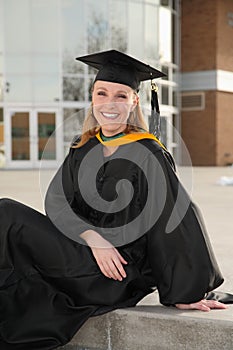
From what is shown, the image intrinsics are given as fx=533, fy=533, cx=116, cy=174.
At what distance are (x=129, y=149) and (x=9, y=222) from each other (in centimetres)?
71

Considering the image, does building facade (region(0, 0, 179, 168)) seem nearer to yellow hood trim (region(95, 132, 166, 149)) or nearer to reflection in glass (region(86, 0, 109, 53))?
reflection in glass (region(86, 0, 109, 53))

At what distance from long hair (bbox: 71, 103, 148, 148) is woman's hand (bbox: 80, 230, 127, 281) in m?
0.53

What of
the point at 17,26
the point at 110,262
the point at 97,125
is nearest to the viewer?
the point at 110,262

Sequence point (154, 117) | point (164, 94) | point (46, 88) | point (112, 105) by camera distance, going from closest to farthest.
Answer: point (112, 105)
point (154, 117)
point (46, 88)
point (164, 94)

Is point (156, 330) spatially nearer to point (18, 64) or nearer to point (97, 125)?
point (97, 125)

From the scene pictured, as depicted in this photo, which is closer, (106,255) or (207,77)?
(106,255)

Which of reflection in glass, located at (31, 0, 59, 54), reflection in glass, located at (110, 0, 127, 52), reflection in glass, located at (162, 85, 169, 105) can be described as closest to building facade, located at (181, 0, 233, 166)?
reflection in glass, located at (162, 85, 169, 105)

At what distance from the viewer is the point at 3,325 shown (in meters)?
2.68

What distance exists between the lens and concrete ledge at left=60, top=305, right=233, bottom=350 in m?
2.63

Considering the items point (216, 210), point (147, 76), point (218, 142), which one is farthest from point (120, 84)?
point (218, 142)

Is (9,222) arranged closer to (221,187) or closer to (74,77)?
(221,187)

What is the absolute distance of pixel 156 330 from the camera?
2.76m

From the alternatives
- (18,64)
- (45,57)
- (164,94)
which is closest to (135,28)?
(164,94)

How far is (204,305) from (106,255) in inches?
24.2
